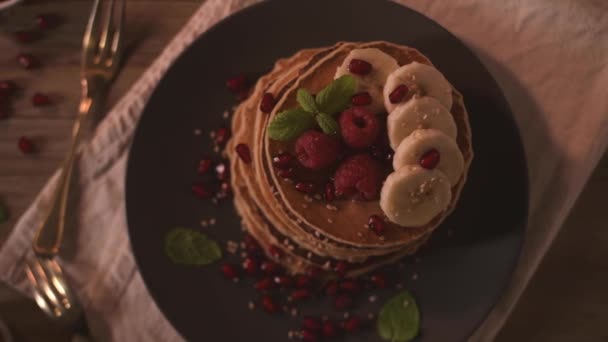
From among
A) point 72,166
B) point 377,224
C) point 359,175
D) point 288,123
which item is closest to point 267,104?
point 288,123

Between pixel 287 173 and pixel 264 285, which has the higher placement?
pixel 287 173

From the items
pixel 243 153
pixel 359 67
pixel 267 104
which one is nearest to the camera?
pixel 359 67

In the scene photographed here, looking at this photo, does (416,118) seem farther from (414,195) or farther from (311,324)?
(311,324)

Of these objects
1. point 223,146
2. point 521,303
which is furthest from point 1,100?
point 521,303

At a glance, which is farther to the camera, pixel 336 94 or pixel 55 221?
pixel 55 221

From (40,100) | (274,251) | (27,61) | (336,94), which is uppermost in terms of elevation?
(336,94)

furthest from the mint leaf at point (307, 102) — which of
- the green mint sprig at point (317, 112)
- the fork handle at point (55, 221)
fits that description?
the fork handle at point (55, 221)

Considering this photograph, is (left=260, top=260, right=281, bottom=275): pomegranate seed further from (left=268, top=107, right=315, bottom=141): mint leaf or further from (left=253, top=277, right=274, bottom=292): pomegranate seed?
(left=268, top=107, right=315, bottom=141): mint leaf
